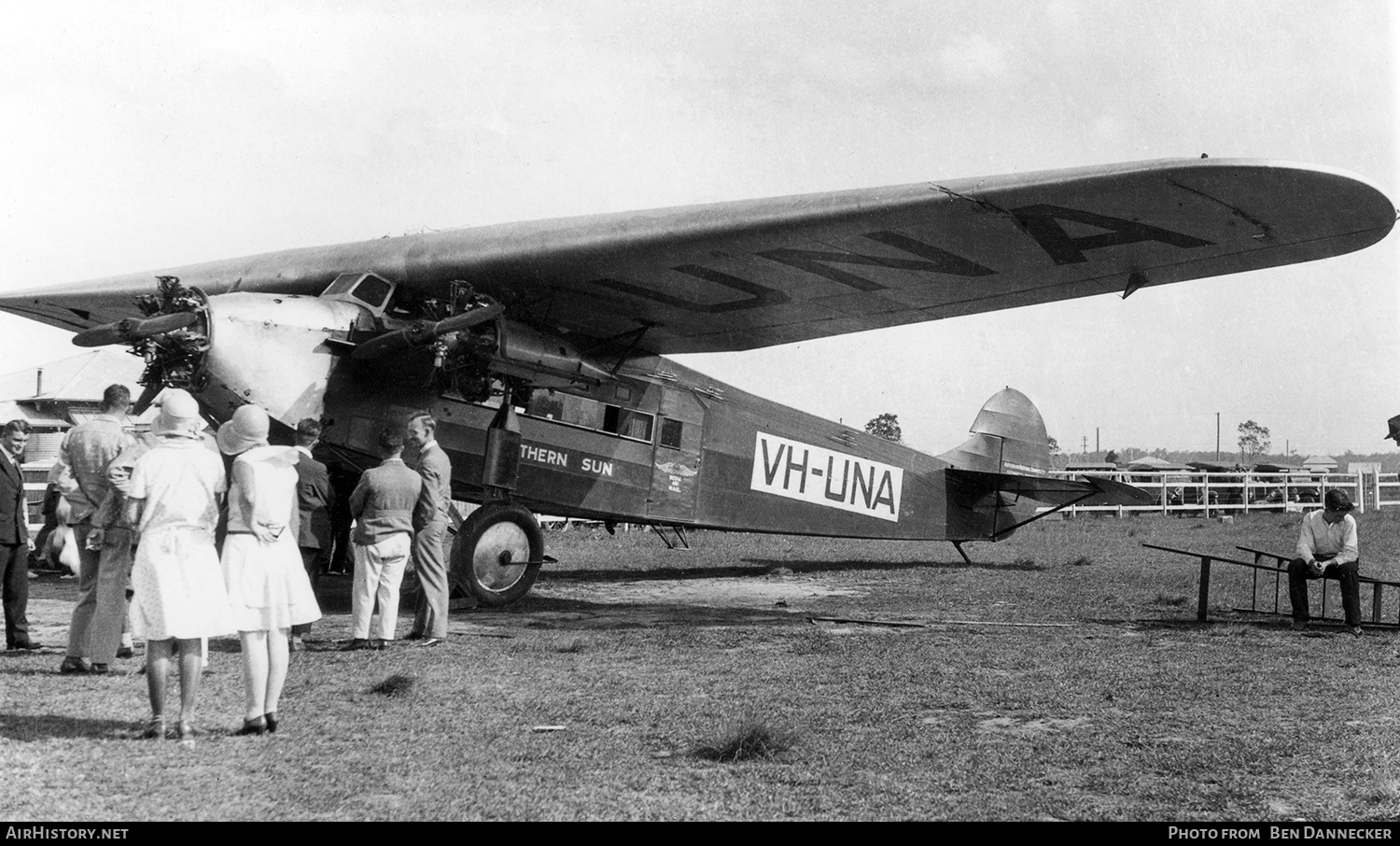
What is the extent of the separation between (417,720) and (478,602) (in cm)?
463

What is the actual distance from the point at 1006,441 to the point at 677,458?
20.5 feet

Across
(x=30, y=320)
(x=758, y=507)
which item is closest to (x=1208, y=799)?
(x=758, y=507)

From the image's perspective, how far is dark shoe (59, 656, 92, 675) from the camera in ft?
20.9

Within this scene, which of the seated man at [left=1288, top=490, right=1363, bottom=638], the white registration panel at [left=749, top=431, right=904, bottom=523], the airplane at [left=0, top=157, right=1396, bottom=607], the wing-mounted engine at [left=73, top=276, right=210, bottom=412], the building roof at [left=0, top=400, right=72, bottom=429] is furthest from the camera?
the building roof at [left=0, top=400, right=72, bottom=429]

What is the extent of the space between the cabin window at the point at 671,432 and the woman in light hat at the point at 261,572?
267 inches

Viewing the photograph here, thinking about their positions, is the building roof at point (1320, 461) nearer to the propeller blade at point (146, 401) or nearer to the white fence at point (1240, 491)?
the white fence at point (1240, 491)

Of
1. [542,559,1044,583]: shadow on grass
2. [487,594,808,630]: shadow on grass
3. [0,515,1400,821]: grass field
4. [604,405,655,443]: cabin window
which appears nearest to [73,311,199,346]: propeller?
[0,515,1400,821]: grass field

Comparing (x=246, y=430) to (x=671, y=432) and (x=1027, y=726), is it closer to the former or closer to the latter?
(x=1027, y=726)

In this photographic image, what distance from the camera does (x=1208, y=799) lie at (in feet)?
12.9

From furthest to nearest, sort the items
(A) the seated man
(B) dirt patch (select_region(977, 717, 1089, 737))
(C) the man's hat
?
(C) the man's hat < (A) the seated man < (B) dirt patch (select_region(977, 717, 1089, 737))

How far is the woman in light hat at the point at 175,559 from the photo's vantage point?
15.1 ft

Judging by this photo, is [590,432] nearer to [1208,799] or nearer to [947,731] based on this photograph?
[947,731]

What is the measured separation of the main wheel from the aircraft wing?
6.75 ft

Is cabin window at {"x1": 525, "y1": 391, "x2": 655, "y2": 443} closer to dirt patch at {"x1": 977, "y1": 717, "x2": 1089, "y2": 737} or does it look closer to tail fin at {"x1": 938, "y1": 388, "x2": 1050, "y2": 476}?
tail fin at {"x1": 938, "y1": 388, "x2": 1050, "y2": 476}
